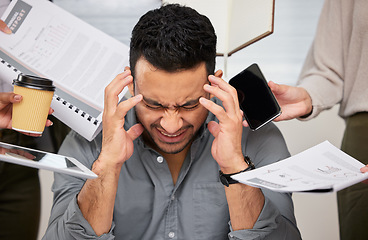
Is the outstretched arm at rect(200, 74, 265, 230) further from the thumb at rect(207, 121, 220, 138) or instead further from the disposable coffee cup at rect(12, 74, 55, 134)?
the disposable coffee cup at rect(12, 74, 55, 134)

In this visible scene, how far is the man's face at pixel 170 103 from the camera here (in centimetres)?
129

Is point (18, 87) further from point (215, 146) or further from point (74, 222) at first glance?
point (215, 146)

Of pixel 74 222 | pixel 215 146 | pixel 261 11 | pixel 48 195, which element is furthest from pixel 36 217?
pixel 261 11

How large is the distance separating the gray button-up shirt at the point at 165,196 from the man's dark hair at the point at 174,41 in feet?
0.96

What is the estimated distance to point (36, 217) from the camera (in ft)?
6.08

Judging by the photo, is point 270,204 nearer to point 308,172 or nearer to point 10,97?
point 308,172

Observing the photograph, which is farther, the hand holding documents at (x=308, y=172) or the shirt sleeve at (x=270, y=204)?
the shirt sleeve at (x=270, y=204)

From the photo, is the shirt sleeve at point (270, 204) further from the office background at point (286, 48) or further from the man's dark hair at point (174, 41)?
the office background at point (286, 48)

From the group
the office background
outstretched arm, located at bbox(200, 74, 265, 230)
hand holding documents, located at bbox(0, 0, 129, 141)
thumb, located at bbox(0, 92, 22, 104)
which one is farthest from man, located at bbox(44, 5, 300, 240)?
the office background

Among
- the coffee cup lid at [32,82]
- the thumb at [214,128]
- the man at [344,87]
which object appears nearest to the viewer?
the coffee cup lid at [32,82]

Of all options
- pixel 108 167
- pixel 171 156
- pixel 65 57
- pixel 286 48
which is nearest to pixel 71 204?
pixel 108 167

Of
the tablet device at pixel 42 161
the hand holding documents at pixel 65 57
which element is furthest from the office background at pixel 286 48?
the tablet device at pixel 42 161

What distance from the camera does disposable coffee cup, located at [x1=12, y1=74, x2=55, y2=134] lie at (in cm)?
123

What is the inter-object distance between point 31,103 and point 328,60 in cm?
107
